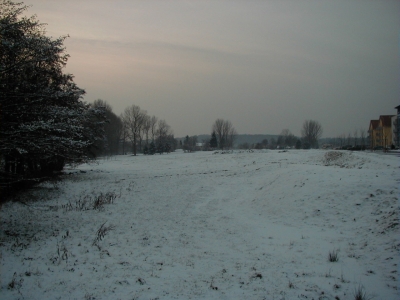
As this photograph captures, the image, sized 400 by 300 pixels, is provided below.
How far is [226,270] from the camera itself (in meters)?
7.15

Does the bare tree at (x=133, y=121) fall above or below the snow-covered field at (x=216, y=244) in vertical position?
above

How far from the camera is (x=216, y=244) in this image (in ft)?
30.3

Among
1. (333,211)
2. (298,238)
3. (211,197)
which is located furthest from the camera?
(211,197)

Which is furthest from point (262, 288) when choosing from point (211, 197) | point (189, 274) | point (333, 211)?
point (211, 197)

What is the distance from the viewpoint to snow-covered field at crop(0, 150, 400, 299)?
20.2ft

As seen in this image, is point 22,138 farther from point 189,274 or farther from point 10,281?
point 189,274

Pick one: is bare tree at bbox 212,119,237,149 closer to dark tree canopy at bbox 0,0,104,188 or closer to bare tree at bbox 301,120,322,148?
bare tree at bbox 301,120,322,148

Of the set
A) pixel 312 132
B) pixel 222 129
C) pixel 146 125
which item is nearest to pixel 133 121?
pixel 146 125

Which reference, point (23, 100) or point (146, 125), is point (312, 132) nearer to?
point (146, 125)

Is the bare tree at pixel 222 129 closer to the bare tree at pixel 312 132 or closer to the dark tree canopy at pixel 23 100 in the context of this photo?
the bare tree at pixel 312 132

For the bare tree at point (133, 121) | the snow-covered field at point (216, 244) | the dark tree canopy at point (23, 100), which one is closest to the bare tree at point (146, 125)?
the bare tree at point (133, 121)

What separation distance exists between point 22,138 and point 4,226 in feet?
13.5

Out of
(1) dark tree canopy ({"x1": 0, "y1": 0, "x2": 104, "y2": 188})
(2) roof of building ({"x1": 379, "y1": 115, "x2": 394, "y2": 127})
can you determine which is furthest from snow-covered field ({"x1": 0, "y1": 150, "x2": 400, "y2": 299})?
(2) roof of building ({"x1": 379, "y1": 115, "x2": 394, "y2": 127})

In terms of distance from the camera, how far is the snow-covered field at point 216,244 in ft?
20.2
